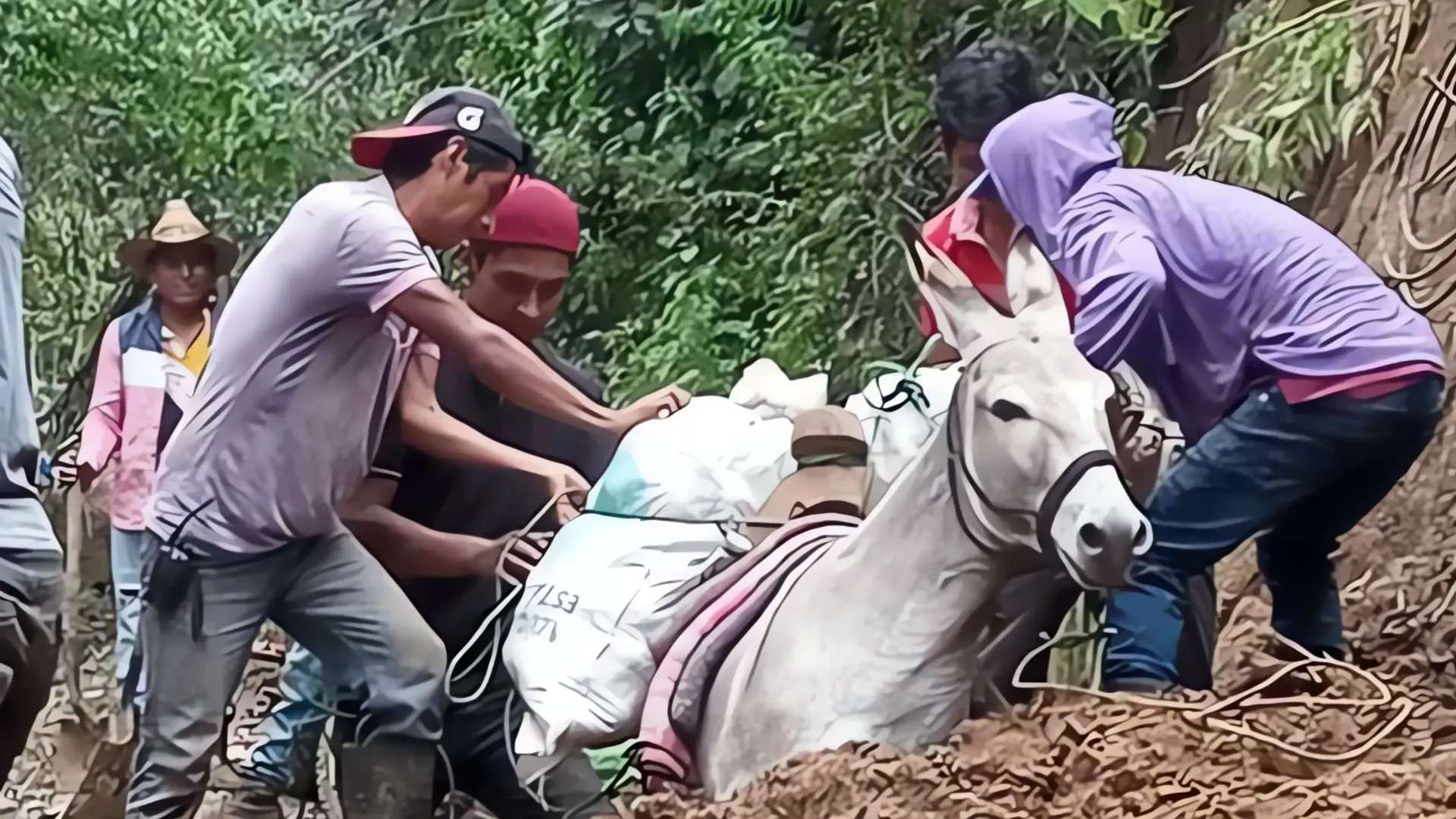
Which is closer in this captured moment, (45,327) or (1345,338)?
(1345,338)

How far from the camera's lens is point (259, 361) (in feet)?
7.24

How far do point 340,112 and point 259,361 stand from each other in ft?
1.38

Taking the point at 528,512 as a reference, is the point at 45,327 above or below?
above

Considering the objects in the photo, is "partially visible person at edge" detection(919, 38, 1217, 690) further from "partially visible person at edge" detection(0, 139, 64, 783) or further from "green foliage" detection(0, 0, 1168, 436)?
"partially visible person at edge" detection(0, 139, 64, 783)

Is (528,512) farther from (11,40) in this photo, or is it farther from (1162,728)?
(11,40)

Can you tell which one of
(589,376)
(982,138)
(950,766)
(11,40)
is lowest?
(950,766)

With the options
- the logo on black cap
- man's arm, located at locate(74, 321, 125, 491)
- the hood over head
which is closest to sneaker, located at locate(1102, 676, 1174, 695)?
the hood over head

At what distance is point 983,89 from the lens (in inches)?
87.5

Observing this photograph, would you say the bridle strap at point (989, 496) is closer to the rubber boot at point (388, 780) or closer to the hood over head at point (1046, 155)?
the hood over head at point (1046, 155)

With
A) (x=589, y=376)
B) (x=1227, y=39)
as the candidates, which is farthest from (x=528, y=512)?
(x=1227, y=39)

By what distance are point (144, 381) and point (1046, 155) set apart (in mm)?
1482

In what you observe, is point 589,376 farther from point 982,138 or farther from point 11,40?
point 11,40

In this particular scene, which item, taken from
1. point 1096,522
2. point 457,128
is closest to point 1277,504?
point 1096,522

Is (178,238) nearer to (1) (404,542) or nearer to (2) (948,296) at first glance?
(1) (404,542)
